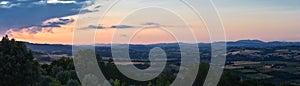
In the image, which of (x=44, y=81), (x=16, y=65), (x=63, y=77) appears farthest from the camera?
(x=63, y=77)

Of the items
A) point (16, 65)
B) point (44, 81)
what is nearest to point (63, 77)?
point (44, 81)

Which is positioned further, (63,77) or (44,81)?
(63,77)

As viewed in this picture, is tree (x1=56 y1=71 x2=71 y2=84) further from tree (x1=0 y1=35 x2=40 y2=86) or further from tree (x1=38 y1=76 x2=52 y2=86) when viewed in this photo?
tree (x1=0 y1=35 x2=40 y2=86)

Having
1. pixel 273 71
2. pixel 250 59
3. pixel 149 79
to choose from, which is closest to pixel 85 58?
pixel 149 79

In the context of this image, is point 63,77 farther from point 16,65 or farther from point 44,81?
point 16,65

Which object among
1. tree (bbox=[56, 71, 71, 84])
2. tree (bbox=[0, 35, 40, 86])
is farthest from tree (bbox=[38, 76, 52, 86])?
tree (bbox=[0, 35, 40, 86])

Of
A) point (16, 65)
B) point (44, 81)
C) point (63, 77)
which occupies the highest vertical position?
point (16, 65)

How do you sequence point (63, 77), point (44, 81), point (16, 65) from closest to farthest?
1. point (16, 65)
2. point (44, 81)
3. point (63, 77)

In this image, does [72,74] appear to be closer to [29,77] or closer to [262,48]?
[29,77]
